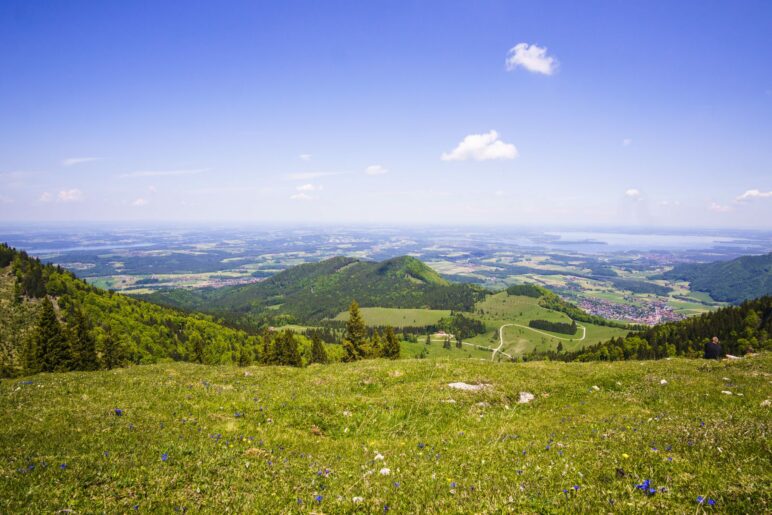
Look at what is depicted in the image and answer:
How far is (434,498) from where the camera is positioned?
26.5 feet

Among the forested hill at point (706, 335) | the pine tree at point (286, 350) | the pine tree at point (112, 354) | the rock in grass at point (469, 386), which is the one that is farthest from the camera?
the forested hill at point (706, 335)

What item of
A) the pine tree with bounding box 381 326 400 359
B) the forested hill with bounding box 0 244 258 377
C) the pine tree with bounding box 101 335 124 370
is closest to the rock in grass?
the pine tree with bounding box 381 326 400 359

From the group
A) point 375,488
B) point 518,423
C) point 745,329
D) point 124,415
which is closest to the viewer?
point 375,488

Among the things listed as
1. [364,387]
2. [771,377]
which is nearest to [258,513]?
[364,387]

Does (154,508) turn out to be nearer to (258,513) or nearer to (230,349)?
(258,513)

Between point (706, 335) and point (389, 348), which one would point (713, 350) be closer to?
point (389, 348)

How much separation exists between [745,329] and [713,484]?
125 metres

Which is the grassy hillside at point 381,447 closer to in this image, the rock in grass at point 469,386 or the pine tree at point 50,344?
the rock in grass at point 469,386

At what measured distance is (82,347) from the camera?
61125 millimetres

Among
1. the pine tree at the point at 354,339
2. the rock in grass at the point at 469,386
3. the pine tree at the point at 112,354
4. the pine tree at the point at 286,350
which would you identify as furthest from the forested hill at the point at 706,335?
the pine tree at the point at 112,354

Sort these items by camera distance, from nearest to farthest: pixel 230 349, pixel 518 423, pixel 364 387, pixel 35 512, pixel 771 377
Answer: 1. pixel 35 512
2. pixel 518 423
3. pixel 771 377
4. pixel 364 387
5. pixel 230 349

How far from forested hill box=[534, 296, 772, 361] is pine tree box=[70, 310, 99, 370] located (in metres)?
127

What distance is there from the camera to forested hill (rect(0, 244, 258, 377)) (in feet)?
186

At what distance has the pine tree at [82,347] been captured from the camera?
192ft
